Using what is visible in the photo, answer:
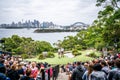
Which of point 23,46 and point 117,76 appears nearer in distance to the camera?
point 117,76

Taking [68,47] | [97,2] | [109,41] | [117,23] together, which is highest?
[97,2]

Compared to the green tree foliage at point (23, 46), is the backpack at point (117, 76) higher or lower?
higher

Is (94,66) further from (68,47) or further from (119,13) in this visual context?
(68,47)

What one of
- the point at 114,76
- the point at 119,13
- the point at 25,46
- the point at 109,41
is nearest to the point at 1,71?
the point at 114,76

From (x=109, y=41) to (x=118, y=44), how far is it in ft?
4.15

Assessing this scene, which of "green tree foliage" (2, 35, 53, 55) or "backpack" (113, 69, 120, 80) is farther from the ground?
"backpack" (113, 69, 120, 80)

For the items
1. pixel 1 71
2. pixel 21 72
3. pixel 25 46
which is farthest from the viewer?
pixel 25 46

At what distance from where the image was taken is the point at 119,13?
113 ft

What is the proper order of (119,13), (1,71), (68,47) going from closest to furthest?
(1,71)
(119,13)
(68,47)

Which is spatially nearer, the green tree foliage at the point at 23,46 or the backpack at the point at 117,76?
the backpack at the point at 117,76

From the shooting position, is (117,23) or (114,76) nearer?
(114,76)

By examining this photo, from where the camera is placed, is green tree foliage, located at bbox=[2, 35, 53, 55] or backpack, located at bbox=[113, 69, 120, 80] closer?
backpack, located at bbox=[113, 69, 120, 80]

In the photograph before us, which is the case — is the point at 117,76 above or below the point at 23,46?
above

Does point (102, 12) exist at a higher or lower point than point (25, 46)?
higher
